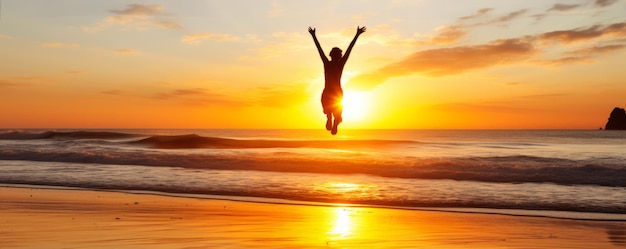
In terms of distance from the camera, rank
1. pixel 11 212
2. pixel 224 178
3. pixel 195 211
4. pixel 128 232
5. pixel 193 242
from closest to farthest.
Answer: pixel 193 242
pixel 128 232
pixel 11 212
pixel 195 211
pixel 224 178

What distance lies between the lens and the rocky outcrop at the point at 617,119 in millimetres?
151125

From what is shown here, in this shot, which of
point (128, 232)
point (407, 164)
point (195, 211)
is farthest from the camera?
point (407, 164)

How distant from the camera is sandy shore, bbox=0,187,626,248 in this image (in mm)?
9227

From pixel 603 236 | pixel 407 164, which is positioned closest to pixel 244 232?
pixel 603 236

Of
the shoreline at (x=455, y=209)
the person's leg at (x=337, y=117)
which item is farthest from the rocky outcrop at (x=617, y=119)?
the person's leg at (x=337, y=117)

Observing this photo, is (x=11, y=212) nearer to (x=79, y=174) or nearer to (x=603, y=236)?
(x=79, y=174)

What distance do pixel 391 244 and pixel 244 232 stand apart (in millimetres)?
2705

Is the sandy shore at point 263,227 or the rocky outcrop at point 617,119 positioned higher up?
the rocky outcrop at point 617,119

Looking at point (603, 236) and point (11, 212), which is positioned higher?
point (11, 212)

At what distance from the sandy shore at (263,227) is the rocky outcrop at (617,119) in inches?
6268

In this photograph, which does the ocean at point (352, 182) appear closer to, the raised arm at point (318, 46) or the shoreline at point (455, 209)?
the shoreline at point (455, 209)

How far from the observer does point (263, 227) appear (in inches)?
418

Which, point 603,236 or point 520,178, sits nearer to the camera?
point 603,236

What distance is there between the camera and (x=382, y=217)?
39.8ft
